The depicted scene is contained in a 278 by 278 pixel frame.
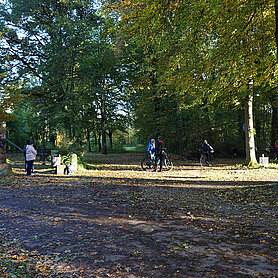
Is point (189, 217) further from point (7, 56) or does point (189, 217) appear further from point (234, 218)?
point (7, 56)

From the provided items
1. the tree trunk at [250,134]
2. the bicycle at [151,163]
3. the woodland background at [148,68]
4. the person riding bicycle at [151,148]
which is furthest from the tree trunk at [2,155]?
the tree trunk at [250,134]


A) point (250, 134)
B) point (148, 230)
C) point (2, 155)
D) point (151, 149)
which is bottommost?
point (148, 230)

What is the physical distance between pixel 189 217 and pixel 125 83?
25966mm

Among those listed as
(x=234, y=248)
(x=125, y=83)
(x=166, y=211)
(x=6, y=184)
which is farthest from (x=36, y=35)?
(x=234, y=248)

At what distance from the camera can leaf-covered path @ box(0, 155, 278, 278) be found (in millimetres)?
3811

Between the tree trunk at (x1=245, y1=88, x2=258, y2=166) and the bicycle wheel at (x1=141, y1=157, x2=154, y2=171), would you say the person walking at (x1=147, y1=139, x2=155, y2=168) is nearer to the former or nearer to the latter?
the bicycle wheel at (x1=141, y1=157, x2=154, y2=171)

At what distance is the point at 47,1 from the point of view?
22.2 metres

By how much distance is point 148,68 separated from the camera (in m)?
23.2

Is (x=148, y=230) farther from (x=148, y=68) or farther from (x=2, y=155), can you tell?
(x=148, y=68)

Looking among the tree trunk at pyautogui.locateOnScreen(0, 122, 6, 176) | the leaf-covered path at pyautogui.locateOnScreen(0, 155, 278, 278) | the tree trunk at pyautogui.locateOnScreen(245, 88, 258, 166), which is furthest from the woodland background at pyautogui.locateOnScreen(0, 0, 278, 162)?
the leaf-covered path at pyautogui.locateOnScreen(0, 155, 278, 278)

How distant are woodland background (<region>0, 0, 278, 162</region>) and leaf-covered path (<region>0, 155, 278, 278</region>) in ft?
15.9

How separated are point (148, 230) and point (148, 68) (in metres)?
19.3

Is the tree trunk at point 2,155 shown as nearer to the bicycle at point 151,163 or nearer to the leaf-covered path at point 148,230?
the leaf-covered path at point 148,230

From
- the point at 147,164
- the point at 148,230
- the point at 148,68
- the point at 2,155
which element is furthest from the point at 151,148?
the point at 148,230
